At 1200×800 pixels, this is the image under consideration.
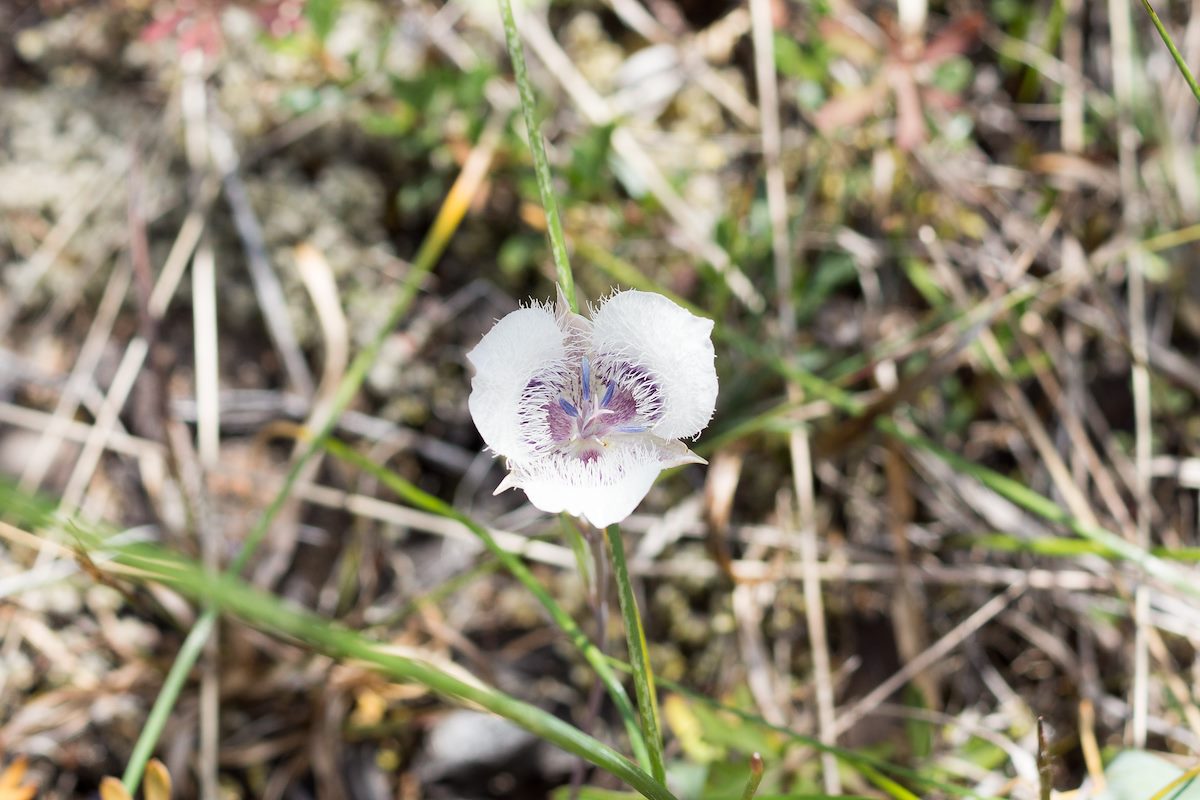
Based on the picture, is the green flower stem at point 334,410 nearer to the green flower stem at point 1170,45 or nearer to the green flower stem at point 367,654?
the green flower stem at point 367,654

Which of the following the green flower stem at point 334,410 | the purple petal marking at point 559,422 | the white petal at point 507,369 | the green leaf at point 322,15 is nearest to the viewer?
the white petal at point 507,369

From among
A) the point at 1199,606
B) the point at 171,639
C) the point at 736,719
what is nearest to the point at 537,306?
the point at 736,719

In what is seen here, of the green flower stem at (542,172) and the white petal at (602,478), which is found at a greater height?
the green flower stem at (542,172)

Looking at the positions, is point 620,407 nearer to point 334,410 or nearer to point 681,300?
point 334,410

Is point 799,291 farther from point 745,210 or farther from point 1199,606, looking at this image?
point 1199,606

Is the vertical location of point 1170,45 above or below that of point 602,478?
above

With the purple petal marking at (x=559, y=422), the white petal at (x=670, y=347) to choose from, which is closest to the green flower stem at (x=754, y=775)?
the white petal at (x=670, y=347)

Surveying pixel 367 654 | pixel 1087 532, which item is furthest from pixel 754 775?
pixel 1087 532
